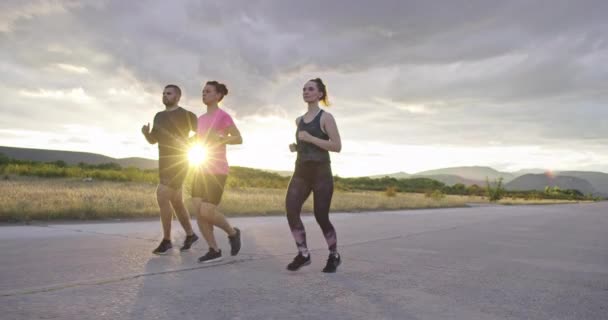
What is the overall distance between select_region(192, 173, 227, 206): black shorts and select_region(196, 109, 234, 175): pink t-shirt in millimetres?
66

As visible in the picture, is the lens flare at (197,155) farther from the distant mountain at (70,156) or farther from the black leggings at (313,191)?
the distant mountain at (70,156)

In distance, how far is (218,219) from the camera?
5.89 metres

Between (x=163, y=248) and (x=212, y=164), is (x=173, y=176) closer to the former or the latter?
(x=212, y=164)

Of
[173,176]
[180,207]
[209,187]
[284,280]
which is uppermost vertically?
[173,176]

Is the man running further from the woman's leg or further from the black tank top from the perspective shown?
the black tank top

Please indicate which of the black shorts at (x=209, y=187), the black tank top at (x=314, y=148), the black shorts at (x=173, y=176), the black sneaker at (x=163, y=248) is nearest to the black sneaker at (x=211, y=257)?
the black shorts at (x=209, y=187)

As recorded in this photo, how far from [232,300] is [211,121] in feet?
8.10

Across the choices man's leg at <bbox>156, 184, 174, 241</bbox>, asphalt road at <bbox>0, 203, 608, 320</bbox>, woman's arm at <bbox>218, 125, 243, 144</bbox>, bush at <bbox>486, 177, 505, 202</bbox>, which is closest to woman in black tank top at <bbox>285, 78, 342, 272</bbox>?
asphalt road at <bbox>0, 203, 608, 320</bbox>

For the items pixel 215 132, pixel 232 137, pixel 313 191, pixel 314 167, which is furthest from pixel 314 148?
pixel 215 132

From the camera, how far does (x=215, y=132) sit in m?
5.91

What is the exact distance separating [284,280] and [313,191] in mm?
1042

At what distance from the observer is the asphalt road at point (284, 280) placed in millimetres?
3879

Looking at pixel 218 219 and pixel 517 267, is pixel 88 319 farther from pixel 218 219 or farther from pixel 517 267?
pixel 517 267

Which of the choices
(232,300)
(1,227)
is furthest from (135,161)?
(232,300)
